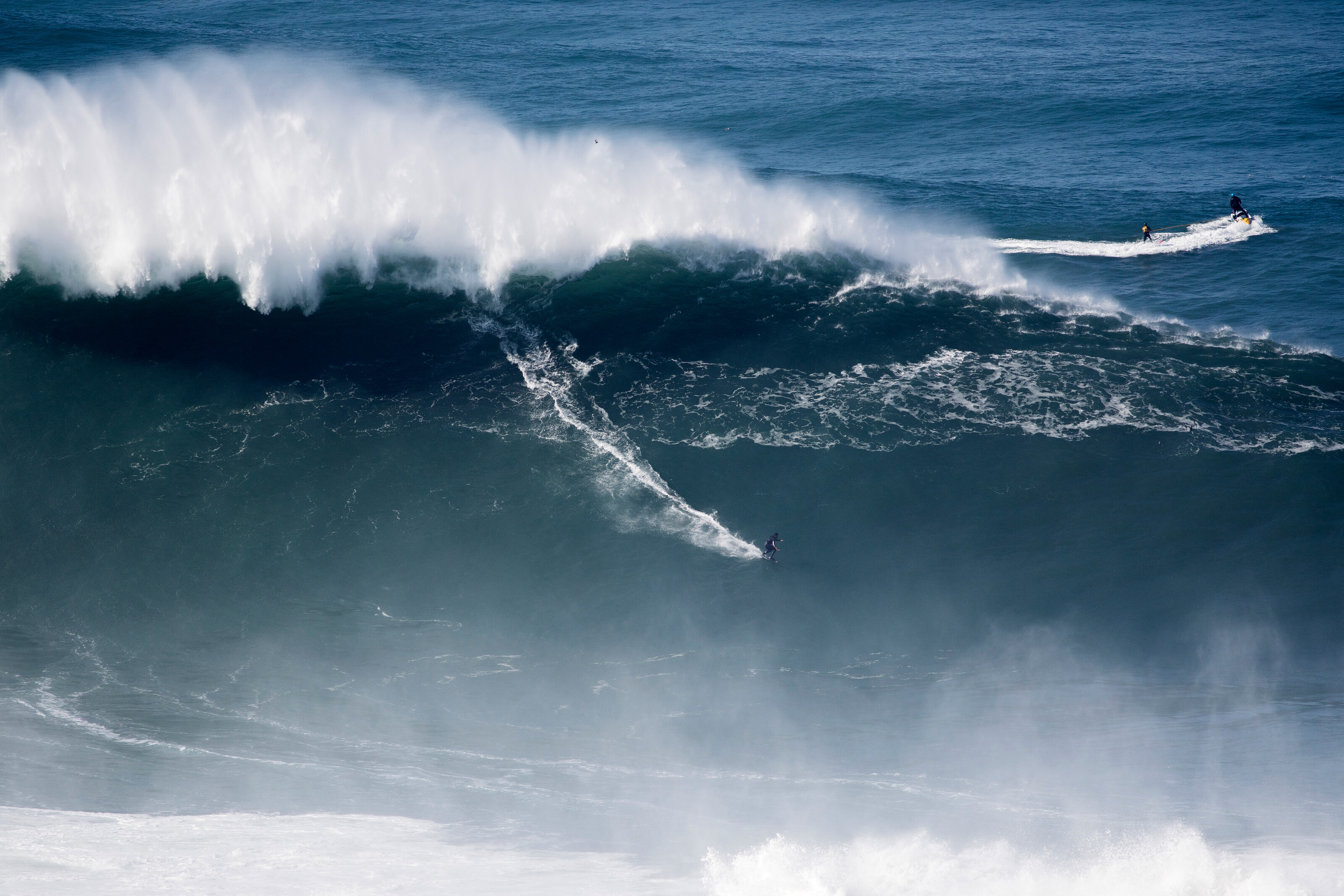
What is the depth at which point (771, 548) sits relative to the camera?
2369 cm

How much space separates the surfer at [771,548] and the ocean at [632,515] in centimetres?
65

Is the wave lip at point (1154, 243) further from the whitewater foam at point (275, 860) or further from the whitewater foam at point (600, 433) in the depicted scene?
the whitewater foam at point (275, 860)

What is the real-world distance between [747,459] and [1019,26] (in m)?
54.4

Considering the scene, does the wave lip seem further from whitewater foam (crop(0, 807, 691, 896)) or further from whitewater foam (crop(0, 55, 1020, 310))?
whitewater foam (crop(0, 807, 691, 896))

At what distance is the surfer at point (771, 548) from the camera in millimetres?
23594

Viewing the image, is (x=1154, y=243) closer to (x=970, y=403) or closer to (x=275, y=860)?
(x=970, y=403)

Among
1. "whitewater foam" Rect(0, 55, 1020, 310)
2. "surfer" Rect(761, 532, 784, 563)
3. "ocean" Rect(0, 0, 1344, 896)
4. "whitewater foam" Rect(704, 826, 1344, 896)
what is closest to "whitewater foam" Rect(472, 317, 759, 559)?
"ocean" Rect(0, 0, 1344, 896)

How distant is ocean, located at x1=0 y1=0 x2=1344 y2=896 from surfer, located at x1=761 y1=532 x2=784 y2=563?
25.5 inches

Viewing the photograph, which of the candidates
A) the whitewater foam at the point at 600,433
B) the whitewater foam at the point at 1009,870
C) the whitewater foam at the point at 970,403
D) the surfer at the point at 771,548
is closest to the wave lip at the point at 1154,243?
the whitewater foam at the point at 970,403

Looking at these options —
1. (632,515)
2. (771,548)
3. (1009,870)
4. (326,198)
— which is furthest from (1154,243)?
(326,198)

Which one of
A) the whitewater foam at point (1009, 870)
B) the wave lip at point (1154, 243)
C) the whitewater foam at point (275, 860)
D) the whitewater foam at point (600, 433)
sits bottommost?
the whitewater foam at point (1009, 870)

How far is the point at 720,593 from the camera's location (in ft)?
76.1

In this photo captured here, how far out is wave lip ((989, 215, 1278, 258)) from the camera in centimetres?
3900

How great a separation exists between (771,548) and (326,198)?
1975 cm
